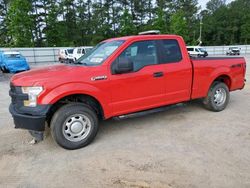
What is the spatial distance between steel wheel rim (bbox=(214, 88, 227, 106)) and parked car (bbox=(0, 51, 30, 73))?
14369mm

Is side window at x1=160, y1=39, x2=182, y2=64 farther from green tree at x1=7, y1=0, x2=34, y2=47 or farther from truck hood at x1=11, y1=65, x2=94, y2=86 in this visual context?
green tree at x1=7, y1=0, x2=34, y2=47

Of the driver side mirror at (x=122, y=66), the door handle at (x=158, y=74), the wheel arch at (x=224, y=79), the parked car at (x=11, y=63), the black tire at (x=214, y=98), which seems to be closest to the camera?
the driver side mirror at (x=122, y=66)

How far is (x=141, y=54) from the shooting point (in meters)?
4.57

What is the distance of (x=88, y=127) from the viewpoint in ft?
13.6

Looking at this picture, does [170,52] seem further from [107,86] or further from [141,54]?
[107,86]

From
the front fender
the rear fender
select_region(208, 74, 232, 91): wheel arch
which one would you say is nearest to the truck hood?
the front fender

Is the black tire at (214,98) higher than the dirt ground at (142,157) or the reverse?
higher

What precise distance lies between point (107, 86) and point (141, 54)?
3.28 feet

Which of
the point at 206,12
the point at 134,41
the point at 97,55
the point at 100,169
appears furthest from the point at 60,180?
the point at 206,12

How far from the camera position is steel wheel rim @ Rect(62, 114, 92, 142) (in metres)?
3.96

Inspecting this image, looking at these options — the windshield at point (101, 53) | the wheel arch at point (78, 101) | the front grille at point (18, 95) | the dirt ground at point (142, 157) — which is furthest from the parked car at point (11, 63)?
the wheel arch at point (78, 101)

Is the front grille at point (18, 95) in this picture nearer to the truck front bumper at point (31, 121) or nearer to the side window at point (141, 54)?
the truck front bumper at point (31, 121)

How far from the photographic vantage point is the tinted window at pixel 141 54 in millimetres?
4418

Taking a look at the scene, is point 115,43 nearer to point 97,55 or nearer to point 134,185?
point 97,55
